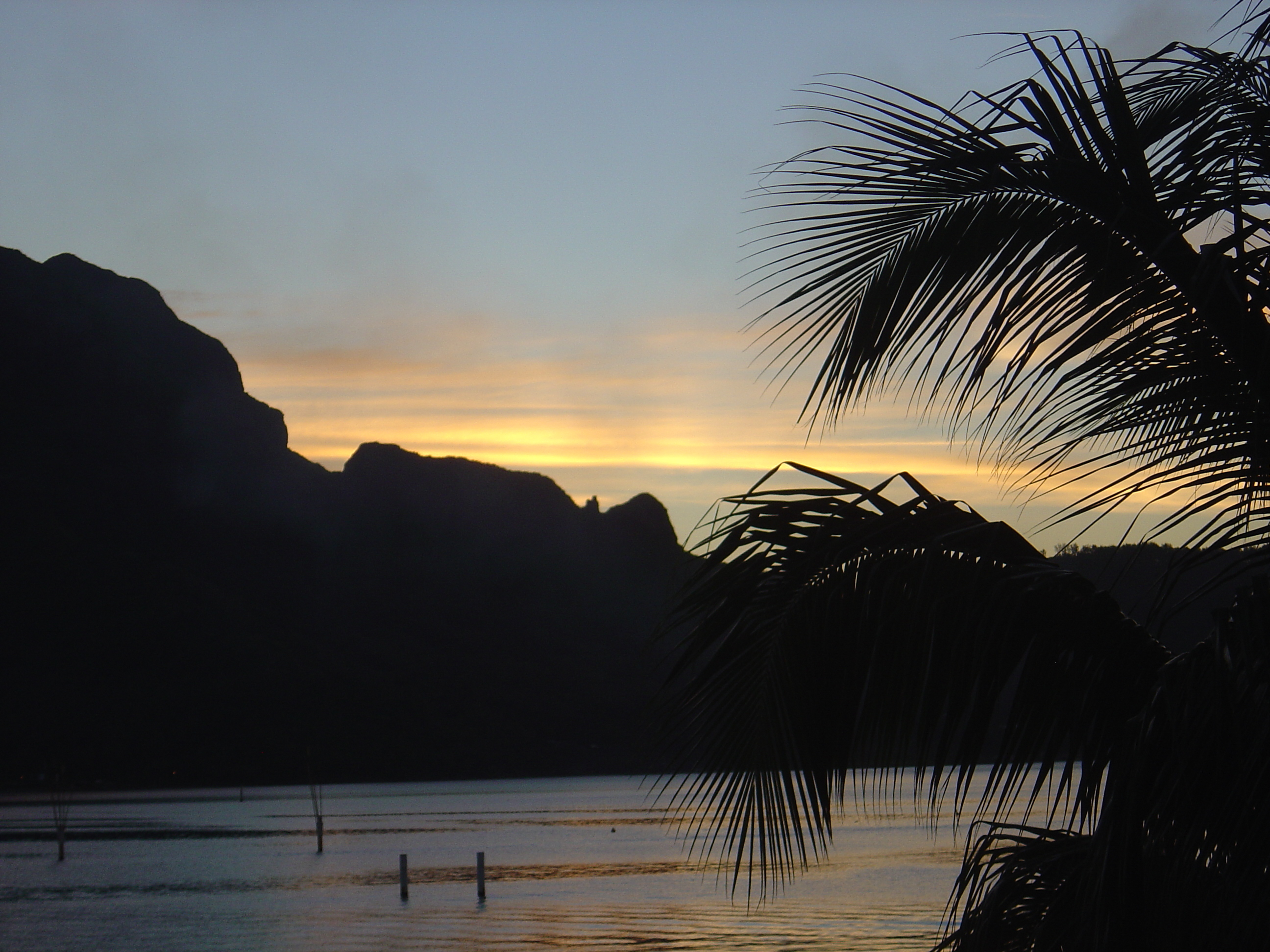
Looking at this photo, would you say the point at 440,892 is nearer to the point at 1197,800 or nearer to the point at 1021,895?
the point at 1021,895

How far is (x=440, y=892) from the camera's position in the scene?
138 feet

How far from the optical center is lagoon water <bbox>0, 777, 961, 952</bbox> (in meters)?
30.3

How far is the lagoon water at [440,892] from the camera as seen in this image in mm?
30266

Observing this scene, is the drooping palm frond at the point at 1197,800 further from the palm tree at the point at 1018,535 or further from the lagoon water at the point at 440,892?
the lagoon water at the point at 440,892

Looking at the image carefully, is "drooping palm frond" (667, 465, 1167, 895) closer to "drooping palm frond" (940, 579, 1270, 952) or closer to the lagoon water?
"drooping palm frond" (940, 579, 1270, 952)

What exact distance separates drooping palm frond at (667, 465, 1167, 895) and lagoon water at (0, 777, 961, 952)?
1.65m

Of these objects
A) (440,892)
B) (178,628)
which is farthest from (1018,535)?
(178,628)

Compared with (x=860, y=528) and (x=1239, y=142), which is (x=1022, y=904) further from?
(x=1239, y=142)

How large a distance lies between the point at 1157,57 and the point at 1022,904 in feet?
8.87

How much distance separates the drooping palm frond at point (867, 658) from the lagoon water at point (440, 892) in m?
1.65

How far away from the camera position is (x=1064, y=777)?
12.3 feet

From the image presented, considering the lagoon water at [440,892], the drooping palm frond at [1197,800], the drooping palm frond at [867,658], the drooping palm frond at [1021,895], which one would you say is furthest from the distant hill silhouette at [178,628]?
the drooping palm frond at [1197,800]

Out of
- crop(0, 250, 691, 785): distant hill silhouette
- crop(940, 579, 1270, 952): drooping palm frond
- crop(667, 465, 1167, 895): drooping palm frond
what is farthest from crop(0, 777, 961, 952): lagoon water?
crop(0, 250, 691, 785): distant hill silhouette

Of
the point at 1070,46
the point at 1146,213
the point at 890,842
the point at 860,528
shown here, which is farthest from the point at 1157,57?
the point at 890,842
